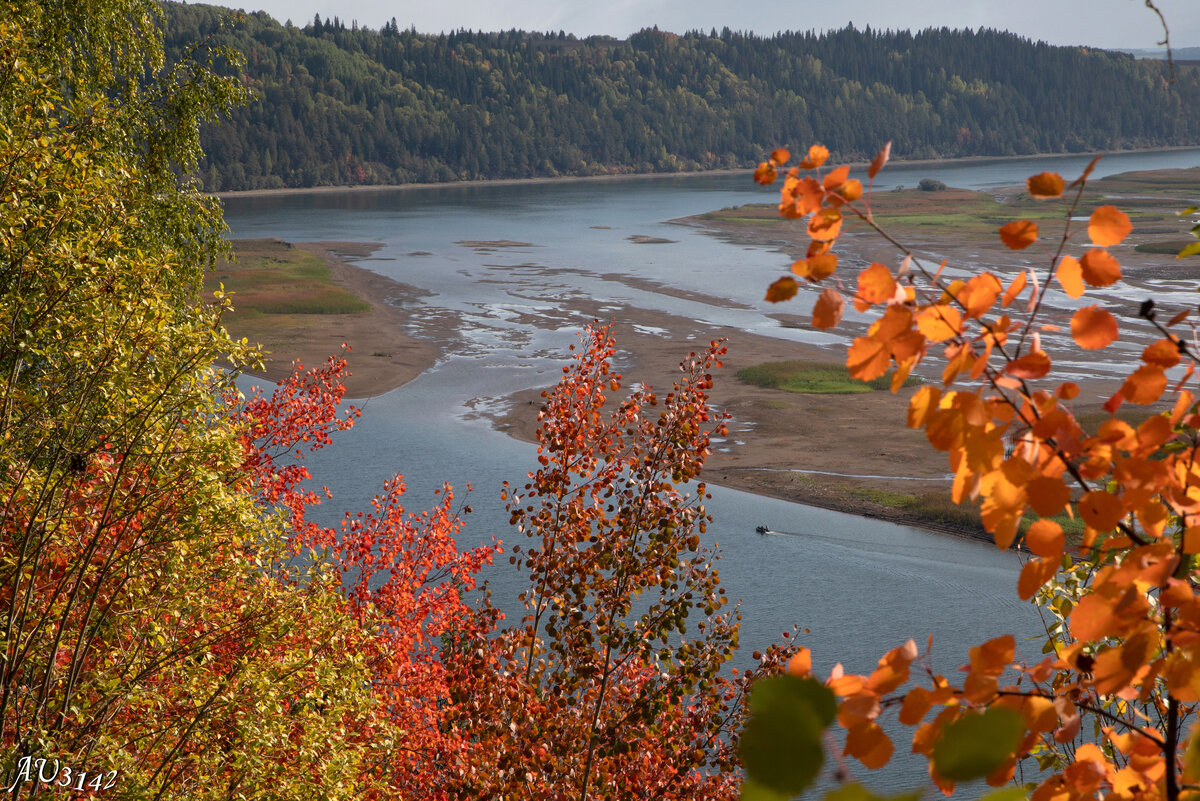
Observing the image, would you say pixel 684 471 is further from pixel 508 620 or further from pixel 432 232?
pixel 432 232

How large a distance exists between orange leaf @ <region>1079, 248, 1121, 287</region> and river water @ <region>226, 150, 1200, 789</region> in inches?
177

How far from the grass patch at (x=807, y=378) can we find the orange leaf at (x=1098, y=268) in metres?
32.6

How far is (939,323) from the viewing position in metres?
1.87

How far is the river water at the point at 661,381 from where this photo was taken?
19672 millimetres

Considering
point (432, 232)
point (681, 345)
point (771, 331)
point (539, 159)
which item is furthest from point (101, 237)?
point (539, 159)

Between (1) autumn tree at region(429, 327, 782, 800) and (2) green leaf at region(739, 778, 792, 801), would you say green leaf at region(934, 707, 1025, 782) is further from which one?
(1) autumn tree at region(429, 327, 782, 800)

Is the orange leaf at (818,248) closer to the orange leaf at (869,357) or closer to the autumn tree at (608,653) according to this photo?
the orange leaf at (869,357)

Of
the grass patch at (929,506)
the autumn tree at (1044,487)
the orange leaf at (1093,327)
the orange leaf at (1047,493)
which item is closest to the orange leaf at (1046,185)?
the autumn tree at (1044,487)

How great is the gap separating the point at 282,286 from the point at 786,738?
5580cm

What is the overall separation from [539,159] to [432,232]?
299 feet

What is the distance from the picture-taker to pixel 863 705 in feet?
5.50

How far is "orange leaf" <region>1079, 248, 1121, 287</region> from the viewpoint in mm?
1944

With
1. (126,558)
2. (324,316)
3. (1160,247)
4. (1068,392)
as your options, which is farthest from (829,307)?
(1160,247)

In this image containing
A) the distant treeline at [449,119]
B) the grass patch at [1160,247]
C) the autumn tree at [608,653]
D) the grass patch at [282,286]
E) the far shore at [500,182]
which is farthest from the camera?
the distant treeline at [449,119]
